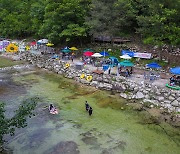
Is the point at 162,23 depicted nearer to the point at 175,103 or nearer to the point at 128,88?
the point at 128,88

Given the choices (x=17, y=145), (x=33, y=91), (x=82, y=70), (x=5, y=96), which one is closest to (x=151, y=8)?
(x=82, y=70)

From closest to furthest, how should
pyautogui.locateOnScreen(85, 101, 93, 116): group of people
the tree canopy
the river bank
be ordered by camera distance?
1. pyautogui.locateOnScreen(85, 101, 93, 116): group of people
2. the river bank
3. the tree canopy

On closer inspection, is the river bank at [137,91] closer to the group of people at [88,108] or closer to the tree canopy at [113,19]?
the group of people at [88,108]

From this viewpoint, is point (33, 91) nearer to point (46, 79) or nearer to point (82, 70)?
point (46, 79)

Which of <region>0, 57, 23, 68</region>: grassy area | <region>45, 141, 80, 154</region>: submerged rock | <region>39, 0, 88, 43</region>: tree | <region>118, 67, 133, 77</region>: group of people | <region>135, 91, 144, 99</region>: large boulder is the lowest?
<region>45, 141, 80, 154</region>: submerged rock

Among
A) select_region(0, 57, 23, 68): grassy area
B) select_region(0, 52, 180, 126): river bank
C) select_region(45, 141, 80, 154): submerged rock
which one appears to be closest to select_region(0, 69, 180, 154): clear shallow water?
select_region(45, 141, 80, 154): submerged rock

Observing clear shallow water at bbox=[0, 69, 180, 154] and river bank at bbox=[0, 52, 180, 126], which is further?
river bank at bbox=[0, 52, 180, 126]

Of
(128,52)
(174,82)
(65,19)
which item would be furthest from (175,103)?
(65,19)

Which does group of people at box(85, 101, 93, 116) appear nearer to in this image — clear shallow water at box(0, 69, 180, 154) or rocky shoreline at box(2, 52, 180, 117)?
clear shallow water at box(0, 69, 180, 154)
